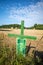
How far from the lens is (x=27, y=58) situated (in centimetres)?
321

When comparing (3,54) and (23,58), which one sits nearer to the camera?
(23,58)

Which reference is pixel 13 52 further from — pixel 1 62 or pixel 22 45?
pixel 1 62

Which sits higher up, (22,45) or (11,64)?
(22,45)

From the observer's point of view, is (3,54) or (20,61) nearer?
(20,61)

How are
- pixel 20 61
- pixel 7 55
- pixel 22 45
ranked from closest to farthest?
pixel 20 61 → pixel 7 55 → pixel 22 45

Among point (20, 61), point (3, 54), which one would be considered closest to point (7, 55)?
point (3, 54)

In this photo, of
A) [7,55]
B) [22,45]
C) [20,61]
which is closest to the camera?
[20,61]

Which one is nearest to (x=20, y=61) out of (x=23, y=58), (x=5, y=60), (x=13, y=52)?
(x=23, y=58)

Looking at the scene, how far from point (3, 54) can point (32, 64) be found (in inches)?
21.2

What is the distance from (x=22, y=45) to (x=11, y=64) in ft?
1.72

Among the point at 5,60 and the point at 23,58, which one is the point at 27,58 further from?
the point at 5,60

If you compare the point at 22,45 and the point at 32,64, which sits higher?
the point at 22,45

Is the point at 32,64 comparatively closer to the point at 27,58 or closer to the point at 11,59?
the point at 27,58

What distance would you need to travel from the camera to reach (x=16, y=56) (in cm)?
326
